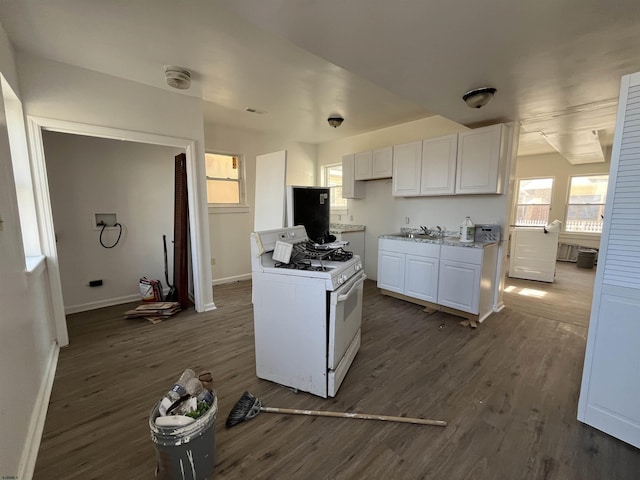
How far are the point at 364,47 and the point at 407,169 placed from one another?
2402mm

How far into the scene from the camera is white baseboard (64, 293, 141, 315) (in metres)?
3.53

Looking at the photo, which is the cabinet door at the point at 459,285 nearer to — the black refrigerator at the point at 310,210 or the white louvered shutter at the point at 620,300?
the white louvered shutter at the point at 620,300

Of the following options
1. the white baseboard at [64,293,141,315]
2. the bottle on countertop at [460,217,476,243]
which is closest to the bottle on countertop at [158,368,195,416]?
the white baseboard at [64,293,141,315]

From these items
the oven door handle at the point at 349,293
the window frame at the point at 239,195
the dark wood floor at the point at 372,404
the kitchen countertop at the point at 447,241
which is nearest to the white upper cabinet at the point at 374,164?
the kitchen countertop at the point at 447,241

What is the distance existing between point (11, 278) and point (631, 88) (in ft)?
11.8

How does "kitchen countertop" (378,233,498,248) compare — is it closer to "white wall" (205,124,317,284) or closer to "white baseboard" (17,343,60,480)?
"white wall" (205,124,317,284)

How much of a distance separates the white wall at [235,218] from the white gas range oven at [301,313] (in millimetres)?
2912

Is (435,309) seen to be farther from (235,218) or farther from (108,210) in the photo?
(108,210)

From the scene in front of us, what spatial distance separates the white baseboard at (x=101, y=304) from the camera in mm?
3532

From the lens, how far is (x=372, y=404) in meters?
1.93

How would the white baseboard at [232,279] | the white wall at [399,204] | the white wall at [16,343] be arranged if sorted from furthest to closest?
the white baseboard at [232,279] → the white wall at [399,204] → the white wall at [16,343]

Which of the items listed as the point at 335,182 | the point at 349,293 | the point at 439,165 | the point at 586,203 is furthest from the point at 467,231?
the point at 586,203

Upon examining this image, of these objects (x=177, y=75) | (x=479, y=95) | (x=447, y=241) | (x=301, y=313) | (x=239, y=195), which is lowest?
(x=301, y=313)

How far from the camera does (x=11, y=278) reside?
1528mm
